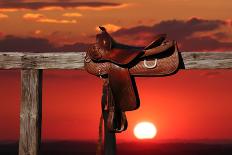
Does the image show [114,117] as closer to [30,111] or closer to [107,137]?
[107,137]

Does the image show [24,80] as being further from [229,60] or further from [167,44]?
[229,60]

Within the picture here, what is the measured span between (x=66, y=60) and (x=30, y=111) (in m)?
0.63

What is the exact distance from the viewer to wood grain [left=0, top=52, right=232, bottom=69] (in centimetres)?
598

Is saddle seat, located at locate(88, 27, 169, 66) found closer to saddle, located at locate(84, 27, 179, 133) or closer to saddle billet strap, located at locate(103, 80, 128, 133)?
saddle, located at locate(84, 27, 179, 133)

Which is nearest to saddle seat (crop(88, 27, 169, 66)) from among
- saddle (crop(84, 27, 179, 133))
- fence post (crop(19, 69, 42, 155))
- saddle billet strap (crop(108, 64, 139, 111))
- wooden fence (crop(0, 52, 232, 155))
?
saddle (crop(84, 27, 179, 133))

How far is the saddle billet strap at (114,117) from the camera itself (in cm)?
577

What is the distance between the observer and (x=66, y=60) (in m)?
6.14

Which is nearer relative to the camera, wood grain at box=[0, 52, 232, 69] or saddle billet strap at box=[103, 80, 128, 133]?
saddle billet strap at box=[103, 80, 128, 133]

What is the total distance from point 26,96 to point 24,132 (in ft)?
1.18

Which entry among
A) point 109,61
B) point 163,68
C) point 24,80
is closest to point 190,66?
point 163,68

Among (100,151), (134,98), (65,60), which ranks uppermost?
(65,60)

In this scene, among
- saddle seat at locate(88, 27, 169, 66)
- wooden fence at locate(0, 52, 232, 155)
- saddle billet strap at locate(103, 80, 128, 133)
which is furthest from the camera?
wooden fence at locate(0, 52, 232, 155)

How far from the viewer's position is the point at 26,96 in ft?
20.5

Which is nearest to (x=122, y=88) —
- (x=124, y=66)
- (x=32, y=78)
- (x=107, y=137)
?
(x=124, y=66)
